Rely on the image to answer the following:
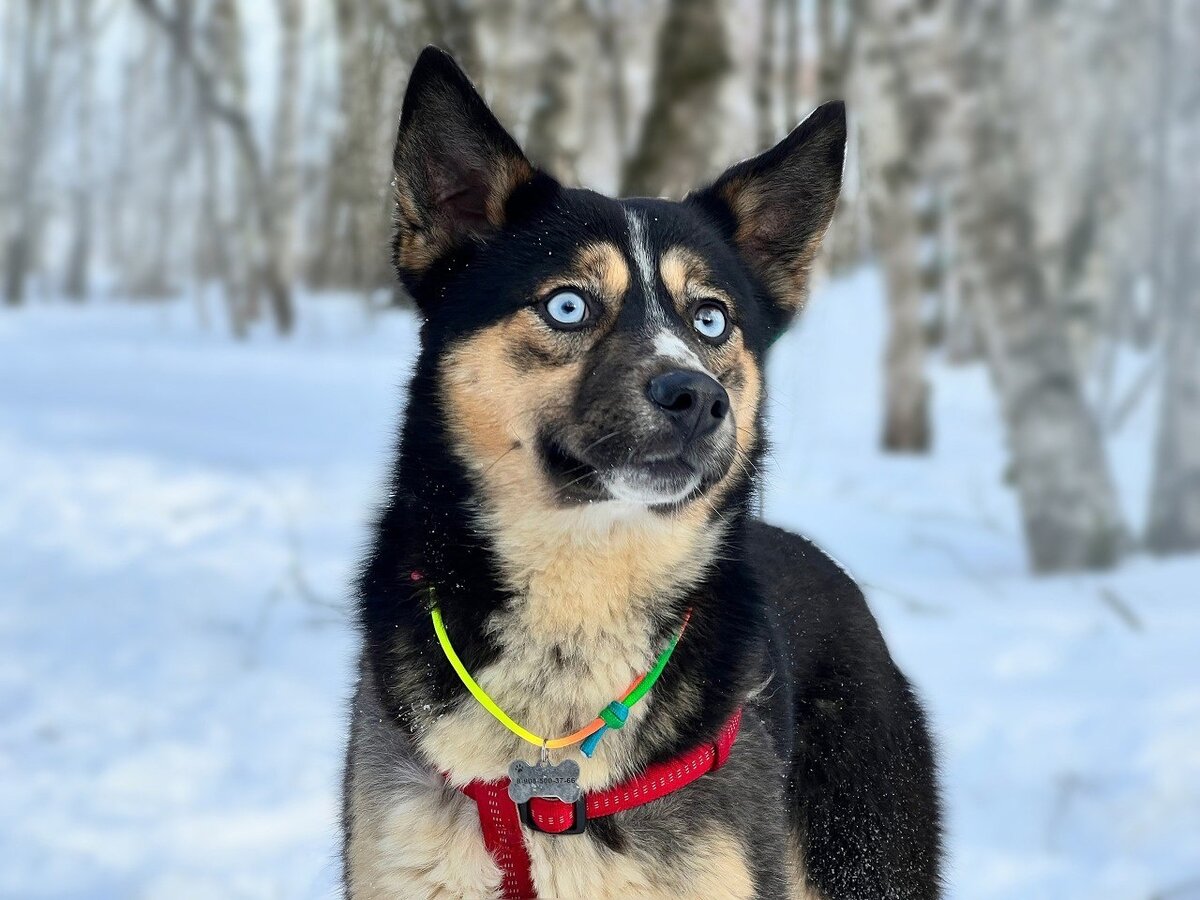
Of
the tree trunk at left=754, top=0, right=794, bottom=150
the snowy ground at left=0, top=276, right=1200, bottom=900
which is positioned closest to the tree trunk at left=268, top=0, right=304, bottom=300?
the tree trunk at left=754, top=0, right=794, bottom=150

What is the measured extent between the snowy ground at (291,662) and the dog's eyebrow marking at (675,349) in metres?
0.61

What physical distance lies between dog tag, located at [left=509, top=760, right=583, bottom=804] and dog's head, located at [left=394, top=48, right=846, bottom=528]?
0.53 m

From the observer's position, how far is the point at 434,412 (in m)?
2.74

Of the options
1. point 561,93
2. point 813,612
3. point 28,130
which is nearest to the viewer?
point 813,612

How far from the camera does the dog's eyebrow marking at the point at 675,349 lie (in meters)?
2.60

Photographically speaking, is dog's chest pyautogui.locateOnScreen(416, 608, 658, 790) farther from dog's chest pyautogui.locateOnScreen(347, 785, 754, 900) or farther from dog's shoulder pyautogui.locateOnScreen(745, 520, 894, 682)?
dog's shoulder pyautogui.locateOnScreen(745, 520, 894, 682)

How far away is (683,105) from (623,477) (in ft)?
16.2

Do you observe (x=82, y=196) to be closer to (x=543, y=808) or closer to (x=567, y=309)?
(x=567, y=309)

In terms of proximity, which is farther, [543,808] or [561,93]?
[561,93]

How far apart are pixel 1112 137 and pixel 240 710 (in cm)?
2388

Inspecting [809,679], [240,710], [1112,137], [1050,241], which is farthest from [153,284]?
[809,679]

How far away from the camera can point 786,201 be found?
320 centimetres

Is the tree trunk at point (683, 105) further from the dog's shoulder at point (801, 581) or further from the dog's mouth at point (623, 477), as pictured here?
the dog's mouth at point (623, 477)

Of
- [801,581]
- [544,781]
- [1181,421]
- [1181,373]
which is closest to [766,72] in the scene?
[1181,373]
